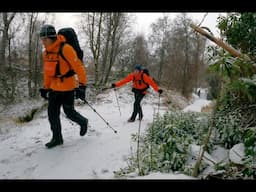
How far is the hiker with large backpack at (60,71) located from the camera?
4.65m

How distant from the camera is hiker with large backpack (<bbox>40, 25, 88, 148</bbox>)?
4.65 meters

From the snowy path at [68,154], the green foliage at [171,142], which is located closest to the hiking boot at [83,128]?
the snowy path at [68,154]

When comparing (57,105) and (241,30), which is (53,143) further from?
(241,30)

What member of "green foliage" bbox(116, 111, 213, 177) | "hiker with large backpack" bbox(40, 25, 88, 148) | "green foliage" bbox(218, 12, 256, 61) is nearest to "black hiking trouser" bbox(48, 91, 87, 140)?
"hiker with large backpack" bbox(40, 25, 88, 148)

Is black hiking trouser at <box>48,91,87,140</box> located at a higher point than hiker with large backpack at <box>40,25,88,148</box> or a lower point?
lower

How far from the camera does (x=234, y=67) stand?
3.58 m

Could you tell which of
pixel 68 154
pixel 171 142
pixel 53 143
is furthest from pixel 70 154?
pixel 171 142

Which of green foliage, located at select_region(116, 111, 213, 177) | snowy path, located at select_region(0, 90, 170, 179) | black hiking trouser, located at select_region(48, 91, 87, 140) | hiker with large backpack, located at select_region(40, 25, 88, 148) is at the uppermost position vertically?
hiker with large backpack, located at select_region(40, 25, 88, 148)

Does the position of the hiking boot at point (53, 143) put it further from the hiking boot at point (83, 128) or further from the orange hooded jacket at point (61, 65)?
the orange hooded jacket at point (61, 65)

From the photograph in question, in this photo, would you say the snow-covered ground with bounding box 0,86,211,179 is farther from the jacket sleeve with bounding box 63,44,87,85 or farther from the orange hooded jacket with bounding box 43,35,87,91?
the jacket sleeve with bounding box 63,44,87,85

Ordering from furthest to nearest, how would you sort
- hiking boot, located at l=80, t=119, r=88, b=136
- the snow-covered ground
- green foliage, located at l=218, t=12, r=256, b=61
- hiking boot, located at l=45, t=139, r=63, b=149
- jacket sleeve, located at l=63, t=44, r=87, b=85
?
green foliage, located at l=218, t=12, r=256, b=61
hiking boot, located at l=80, t=119, r=88, b=136
hiking boot, located at l=45, t=139, r=63, b=149
jacket sleeve, located at l=63, t=44, r=87, b=85
the snow-covered ground

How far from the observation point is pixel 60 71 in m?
4.75

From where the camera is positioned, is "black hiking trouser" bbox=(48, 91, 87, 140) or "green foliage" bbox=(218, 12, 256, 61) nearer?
"black hiking trouser" bbox=(48, 91, 87, 140)
